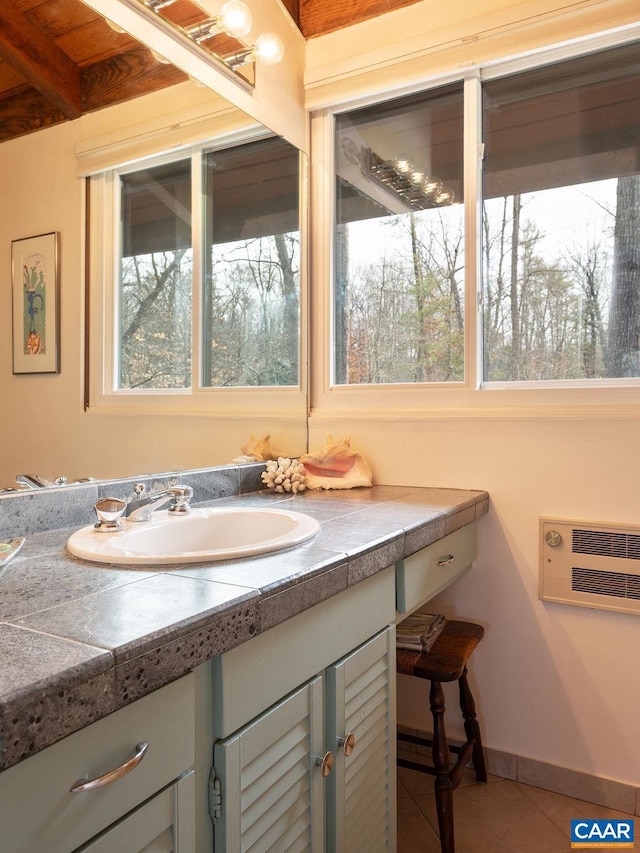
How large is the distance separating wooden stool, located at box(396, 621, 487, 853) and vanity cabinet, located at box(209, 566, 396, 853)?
0.69 ft

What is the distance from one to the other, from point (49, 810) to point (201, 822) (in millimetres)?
292

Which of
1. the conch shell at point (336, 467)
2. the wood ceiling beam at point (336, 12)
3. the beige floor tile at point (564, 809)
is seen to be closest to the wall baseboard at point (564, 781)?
the beige floor tile at point (564, 809)

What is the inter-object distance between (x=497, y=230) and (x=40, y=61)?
131 centimetres

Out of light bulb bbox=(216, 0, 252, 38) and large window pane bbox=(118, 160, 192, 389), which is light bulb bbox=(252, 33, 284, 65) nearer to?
light bulb bbox=(216, 0, 252, 38)

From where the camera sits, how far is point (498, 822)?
5.31 feet

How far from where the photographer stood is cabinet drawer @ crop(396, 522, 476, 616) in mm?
1304

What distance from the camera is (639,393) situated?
5.30 ft

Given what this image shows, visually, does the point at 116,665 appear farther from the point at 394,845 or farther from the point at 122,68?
the point at 122,68

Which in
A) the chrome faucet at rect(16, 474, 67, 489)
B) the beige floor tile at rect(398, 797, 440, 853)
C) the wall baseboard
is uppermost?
the chrome faucet at rect(16, 474, 67, 489)

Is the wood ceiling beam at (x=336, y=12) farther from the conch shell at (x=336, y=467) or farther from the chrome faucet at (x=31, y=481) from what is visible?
the chrome faucet at (x=31, y=481)

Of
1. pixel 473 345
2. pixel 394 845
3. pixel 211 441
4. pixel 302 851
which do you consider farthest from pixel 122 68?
pixel 394 845

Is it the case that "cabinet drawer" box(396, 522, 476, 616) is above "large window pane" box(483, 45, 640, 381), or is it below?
below

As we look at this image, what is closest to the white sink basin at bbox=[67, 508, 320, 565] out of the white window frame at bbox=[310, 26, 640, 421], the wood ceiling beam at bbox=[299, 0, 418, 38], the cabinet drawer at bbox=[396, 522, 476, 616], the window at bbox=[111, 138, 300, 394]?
the cabinet drawer at bbox=[396, 522, 476, 616]

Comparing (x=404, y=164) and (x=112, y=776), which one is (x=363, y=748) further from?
(x=404, y=164)
